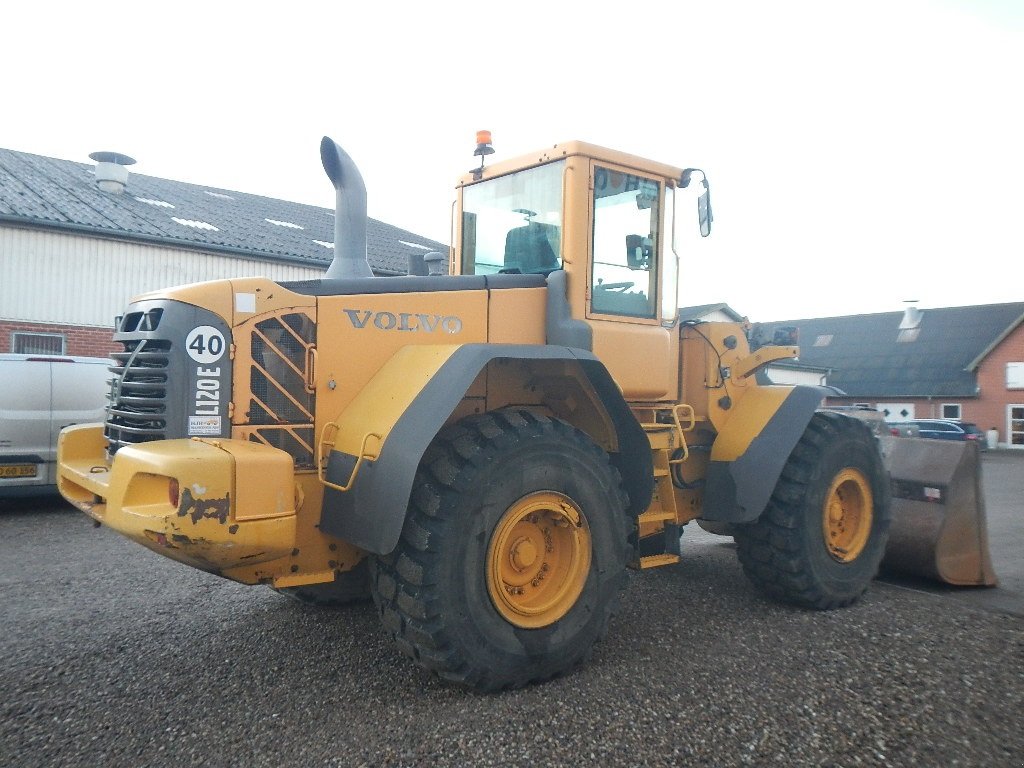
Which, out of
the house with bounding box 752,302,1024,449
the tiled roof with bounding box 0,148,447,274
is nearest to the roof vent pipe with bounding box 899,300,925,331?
the house with bounding box 752,302,1024,449

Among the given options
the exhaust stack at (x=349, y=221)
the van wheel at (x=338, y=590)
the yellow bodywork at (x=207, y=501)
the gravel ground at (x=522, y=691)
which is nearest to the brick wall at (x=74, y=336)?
the gravel ground at (x=522, y=691)

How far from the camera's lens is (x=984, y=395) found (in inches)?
1337

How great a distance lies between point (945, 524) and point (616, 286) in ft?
10.8

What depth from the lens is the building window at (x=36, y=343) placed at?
15578 millimetres

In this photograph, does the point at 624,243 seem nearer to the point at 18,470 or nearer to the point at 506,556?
the point at 506,556

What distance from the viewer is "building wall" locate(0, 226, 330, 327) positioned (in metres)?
15.4

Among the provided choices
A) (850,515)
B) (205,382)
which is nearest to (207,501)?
(205,382)

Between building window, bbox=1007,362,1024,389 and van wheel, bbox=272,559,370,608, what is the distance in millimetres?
34530

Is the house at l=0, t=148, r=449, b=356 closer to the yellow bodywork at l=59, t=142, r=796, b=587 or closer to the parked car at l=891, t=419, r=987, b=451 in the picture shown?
the yellow bodywork at l=59, t=142, r=796, b=587

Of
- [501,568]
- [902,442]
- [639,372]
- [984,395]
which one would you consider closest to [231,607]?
[501,568]

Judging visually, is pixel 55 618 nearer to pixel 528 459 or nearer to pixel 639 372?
pixel 528 459

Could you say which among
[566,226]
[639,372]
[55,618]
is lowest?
[55,618]

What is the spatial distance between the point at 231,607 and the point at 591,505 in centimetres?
267

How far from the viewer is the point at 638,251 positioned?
16.7ft
